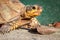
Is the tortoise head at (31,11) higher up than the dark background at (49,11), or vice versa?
the tortoise head at (31,11)

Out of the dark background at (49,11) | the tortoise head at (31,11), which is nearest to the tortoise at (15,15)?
the tortoise head at (31,11)

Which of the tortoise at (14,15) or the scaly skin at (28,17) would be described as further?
the scaly skin at (28,17)

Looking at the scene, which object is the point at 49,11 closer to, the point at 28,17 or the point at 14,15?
the point at 28,17

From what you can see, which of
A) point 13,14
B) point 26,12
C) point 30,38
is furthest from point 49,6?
point 30,38

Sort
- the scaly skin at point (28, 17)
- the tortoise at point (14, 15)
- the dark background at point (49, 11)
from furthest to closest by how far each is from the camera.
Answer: the dark background at point (49, 11) < the scaly skin at point (28, 17) < the tortoise at point (14, 15)

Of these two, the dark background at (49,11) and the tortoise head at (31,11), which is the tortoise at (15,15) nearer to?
the tortoise head at (31,11)

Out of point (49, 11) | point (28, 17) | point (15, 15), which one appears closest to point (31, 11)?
point (28, 17)

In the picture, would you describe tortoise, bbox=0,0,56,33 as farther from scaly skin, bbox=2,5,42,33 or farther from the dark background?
the dark background

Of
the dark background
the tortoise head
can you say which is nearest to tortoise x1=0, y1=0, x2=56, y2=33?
the tortoise head
